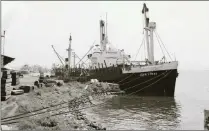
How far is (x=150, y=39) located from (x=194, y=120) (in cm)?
1607

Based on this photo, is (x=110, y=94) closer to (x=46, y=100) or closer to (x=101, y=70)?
(x=101, y=70)

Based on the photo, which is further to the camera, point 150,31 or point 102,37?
point 102,37

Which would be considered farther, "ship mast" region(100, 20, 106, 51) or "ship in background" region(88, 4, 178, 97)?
"ship mast" region(100, 20, 106, 51)

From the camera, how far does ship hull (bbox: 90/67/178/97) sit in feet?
99.5

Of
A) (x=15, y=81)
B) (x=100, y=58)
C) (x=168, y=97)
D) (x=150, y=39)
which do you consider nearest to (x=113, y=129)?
(x=15, y=81)

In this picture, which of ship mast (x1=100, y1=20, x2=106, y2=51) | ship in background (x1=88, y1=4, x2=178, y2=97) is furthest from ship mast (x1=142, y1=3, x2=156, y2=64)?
ship mast (x1=100, y1=20, x2=106, y2=51)

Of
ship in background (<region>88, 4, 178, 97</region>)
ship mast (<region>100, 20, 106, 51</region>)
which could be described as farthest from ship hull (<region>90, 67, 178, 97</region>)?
ship mast (<region>100, 20, 106, 51</region>)

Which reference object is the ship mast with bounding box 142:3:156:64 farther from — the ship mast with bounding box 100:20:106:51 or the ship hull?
the ship mast with bounding box 100:20:106:51

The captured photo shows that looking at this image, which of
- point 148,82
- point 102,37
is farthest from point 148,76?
point 102,37

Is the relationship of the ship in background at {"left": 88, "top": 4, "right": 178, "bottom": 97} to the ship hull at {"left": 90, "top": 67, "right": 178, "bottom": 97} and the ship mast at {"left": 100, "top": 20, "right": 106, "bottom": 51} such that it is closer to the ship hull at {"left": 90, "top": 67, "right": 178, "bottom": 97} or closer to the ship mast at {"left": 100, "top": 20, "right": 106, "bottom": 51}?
the ship hull at {"left": 90, "top": 67, "right": 178, "bottom": 97}

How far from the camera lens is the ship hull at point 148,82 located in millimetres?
30312

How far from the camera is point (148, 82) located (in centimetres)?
3197

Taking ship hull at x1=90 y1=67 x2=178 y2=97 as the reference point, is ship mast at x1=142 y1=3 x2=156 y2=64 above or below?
above

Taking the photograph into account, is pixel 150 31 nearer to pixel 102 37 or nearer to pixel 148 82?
pixel 148 82
